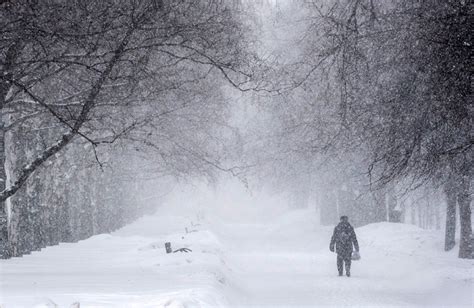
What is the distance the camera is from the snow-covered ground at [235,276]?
27.0 ft

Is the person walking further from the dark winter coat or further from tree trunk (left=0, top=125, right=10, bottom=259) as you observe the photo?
tree trunk (left=0, top=125, right=10, bottom=259)

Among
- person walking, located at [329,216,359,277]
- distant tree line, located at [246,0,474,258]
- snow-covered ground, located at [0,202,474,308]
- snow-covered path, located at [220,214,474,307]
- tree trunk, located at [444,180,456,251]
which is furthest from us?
tree trunk, located at [444,180,456,251]

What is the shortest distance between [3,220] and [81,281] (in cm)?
412

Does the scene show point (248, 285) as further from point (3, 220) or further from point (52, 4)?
point (52, 4)

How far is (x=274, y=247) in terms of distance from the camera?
2483cm

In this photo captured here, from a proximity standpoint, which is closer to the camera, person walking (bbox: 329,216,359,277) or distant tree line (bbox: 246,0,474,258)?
distant tree line (bbox: 246,0,474,258)

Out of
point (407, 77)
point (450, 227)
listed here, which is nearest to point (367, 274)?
point (450, 227)

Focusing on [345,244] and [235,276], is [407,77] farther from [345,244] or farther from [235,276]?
[235,276]

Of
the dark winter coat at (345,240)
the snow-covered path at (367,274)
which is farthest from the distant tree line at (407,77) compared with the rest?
the dark winter coat at (345,240)

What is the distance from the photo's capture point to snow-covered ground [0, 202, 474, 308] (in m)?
8.24

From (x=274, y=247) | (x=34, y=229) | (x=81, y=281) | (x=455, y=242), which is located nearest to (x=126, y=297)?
(x=81, y=281)

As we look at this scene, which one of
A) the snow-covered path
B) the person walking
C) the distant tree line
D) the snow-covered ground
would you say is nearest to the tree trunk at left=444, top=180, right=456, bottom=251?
the snow-covered ground

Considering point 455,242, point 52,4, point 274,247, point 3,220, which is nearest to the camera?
point 52,4

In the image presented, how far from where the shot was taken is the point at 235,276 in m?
14.5
